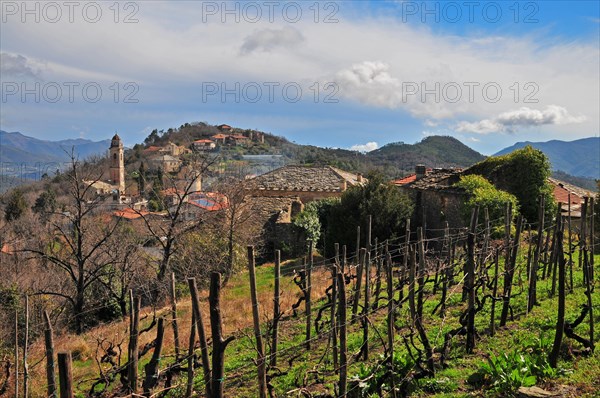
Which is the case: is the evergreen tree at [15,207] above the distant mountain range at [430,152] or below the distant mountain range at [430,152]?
below

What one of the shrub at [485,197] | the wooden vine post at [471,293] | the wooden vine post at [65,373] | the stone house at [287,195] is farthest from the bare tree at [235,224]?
the wooden vine post at [65,373]

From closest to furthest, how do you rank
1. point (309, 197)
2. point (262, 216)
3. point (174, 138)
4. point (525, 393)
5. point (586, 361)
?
point (525, 393), point (586, 361), point (262, 216), point (309, 197), point (174, 138)

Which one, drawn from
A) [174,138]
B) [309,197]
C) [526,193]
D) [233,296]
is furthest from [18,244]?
[174,138]

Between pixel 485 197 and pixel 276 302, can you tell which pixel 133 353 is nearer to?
pixel 276 302

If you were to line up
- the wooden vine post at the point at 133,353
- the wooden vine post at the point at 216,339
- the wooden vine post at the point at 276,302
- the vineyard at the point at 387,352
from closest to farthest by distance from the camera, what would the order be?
the wooden vine post at the point at 216,339 → the vineyard at the point at 387,352 → the wooden vine post at the point at 133,353 → the wooden vine post at the point at 276,302

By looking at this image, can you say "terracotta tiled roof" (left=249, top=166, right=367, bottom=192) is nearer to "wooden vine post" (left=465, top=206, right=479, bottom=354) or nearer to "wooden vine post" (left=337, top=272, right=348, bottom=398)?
"wooden vine post" (left=465, top=206, right=479, bottom=354)

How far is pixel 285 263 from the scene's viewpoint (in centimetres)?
2200

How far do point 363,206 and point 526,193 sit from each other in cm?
657

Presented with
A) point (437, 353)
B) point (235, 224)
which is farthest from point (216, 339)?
point (235, 224)

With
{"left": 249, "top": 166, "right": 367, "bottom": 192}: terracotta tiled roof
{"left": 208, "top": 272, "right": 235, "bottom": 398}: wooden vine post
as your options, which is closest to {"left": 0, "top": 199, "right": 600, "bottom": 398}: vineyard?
{"left": 208, "top": 272, "right": 235, "bottom": 398}: wooden vine post

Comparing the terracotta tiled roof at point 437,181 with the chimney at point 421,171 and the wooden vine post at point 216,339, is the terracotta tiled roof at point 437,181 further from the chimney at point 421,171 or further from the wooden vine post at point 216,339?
the wooden vine post at point 216,339

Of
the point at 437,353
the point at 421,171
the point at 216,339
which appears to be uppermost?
the point at 421,171

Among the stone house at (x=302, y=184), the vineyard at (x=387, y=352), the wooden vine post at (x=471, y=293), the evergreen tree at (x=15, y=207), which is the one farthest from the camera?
the evergreen tree at (x=15, y=207)

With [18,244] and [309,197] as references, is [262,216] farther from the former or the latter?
[18,244]
